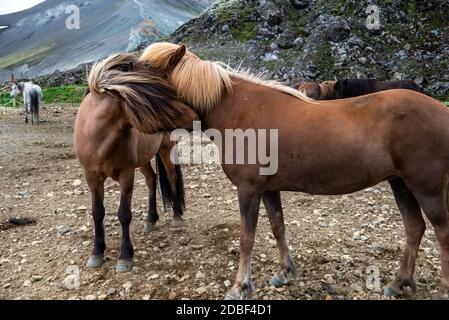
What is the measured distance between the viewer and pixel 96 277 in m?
3.58

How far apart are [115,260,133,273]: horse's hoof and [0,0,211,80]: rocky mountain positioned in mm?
18760

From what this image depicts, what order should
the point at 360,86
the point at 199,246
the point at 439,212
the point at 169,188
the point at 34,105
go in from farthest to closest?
1. the point at 34,105
2. the point at 360,86
3. the point at 169,188
4. the point at 199,246
5. the point at 439,212

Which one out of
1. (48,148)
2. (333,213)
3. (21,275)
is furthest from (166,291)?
(48,148)

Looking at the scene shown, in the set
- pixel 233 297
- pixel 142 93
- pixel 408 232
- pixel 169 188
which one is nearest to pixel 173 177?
pixel 169 188

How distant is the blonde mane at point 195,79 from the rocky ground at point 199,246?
1.57m

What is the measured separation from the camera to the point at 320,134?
2.78 m

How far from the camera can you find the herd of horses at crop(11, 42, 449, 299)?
8.82 ft

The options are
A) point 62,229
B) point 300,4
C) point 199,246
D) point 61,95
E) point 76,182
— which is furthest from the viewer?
point 61,95

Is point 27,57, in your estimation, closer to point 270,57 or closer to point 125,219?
point 270,57

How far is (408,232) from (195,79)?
206 cm

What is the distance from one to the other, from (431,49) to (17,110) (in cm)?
1651

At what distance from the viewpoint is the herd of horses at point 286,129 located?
2.69 meters

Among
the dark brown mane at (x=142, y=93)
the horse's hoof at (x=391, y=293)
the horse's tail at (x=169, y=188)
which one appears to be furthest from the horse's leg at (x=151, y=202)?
the horse's hoof at (x=391, y=293)

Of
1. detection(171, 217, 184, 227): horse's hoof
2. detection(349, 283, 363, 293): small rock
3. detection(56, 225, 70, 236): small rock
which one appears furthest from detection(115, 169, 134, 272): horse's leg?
detection(349, 283, 363, 293): small rock
